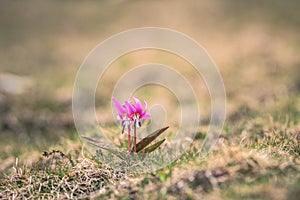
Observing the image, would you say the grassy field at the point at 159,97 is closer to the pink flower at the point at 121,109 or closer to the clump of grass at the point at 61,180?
the clump of grass at the point at 61,180

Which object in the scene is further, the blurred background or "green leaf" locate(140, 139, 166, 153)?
the blurred background

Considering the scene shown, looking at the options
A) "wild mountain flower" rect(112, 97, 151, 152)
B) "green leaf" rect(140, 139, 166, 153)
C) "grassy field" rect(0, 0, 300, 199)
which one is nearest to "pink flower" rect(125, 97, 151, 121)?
"wild mountain flower" rect(112, 97, 151, 152)

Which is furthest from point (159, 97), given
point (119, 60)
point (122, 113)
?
point (122, 113)

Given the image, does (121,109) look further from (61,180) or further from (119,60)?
(119,60)

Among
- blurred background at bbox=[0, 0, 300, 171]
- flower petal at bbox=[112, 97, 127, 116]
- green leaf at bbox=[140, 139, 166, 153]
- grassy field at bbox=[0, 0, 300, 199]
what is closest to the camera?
grassy field at bbox=[0, 0, 300, 199]

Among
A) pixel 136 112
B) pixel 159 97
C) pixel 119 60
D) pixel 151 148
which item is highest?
pixel 119 60

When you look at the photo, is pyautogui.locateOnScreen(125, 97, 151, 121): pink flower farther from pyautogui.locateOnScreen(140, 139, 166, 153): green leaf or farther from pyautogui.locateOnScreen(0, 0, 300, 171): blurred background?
pyautogui.locateOnScreen(0, 0, 300, 171): blurred background

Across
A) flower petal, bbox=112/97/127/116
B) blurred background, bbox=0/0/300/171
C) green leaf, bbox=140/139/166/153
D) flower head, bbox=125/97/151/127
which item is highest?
blurred background, bbox=0/0/300/171

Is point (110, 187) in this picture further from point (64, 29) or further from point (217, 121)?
point (64, 29)
